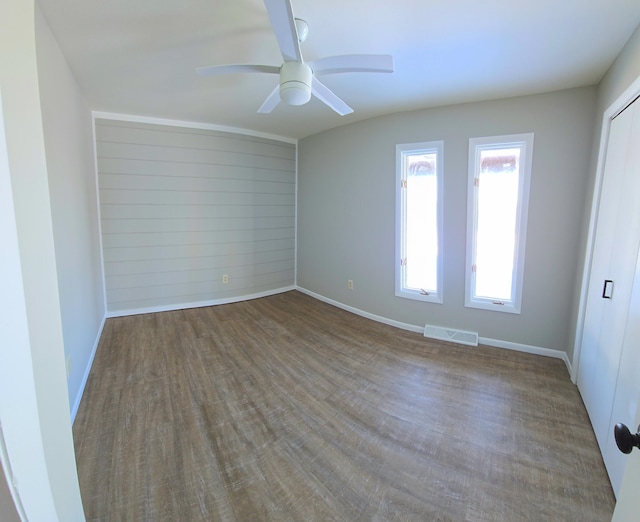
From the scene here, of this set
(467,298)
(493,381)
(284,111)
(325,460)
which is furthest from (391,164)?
(325,460)

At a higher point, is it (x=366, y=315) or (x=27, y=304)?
(x=27, y=304)

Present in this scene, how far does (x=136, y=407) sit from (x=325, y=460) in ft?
4.65

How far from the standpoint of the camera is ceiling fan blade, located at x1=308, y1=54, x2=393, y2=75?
1657 millimetres

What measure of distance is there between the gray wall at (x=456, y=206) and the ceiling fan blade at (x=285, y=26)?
80.9 inches

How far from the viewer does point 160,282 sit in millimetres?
4012

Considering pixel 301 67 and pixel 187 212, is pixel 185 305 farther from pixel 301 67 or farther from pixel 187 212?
pixel 301 67

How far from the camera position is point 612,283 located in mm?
1864

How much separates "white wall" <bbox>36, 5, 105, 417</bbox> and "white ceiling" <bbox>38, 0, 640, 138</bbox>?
0.70ft

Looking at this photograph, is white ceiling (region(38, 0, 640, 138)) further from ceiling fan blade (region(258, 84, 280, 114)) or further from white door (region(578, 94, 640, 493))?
white door (region(578, 94, 640, 493))

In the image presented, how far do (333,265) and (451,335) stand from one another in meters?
1.85

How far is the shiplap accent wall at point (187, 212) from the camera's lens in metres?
3.68

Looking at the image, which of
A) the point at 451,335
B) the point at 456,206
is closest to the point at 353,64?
the point at 456,206

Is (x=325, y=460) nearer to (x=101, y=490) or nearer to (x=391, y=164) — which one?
(x=101, y=490)

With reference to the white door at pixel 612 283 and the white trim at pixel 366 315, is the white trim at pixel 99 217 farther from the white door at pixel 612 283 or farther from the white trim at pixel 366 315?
the white door at pixel 612 283
